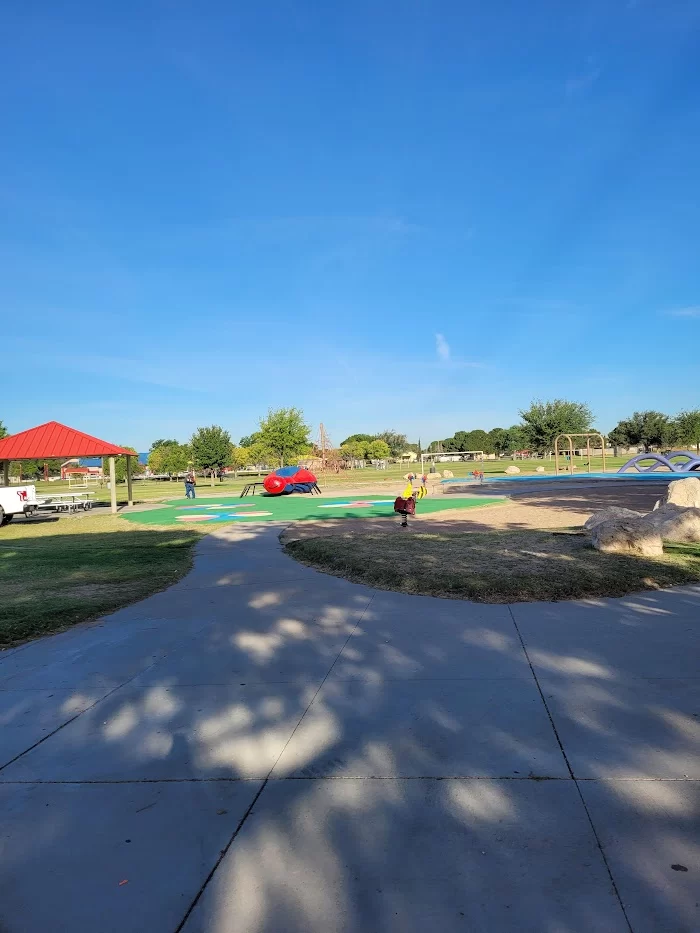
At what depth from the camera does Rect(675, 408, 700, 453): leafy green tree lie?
76.5 meters

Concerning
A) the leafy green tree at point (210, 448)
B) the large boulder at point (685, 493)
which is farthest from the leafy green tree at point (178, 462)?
the large boulder at point (685, 493)

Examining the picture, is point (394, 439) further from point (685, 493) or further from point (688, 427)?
point (685, 493)

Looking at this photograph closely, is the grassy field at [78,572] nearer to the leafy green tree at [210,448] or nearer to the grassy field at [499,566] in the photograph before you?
the grassy field at [499,566]

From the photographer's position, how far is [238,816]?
2.97 m

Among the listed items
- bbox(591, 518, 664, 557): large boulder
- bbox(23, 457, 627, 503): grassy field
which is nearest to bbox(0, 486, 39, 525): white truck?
bbox(23, 457, 627, 503): grassy field

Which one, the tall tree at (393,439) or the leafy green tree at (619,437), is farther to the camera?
the tall tree at (393,439)

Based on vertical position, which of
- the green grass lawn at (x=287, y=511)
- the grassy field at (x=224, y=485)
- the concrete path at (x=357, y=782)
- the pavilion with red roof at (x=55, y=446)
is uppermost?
the pavilion with red roof at (x=55, y=446)

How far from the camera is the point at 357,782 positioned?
324 cm

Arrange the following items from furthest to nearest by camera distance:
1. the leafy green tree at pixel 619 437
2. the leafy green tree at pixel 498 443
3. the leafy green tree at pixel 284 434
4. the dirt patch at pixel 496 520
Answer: the leafy green tree at pixel 498 443 → the leafy green tree at pixel 619 437 → the leafy green tree at pixel 284 434 → the dirt patch at pixel 496 520

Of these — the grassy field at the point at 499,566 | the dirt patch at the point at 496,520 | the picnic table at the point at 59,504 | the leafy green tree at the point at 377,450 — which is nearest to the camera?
the grassy field at the point at 499,566

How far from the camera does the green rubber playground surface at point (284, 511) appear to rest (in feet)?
62.1

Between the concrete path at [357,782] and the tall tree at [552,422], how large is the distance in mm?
66200

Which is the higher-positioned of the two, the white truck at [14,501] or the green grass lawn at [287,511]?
the white truck at [14,501]

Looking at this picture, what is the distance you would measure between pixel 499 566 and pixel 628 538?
2.48 metres
